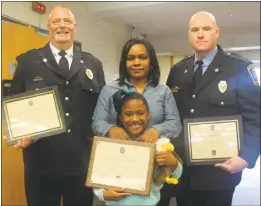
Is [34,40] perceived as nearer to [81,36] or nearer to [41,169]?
[81,36]

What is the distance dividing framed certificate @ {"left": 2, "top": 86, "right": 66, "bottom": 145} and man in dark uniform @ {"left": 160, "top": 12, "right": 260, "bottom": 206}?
0.55 m

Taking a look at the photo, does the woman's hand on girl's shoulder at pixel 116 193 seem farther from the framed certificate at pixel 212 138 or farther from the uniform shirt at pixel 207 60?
the uniform shirt at pixel 207 60

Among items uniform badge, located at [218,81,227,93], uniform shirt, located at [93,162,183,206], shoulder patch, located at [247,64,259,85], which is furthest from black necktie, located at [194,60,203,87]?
uniform shirt, located at [93,162,183,206]

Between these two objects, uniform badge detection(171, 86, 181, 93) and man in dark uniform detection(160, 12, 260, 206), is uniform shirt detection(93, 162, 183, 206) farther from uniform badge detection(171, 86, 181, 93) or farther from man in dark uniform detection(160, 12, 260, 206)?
uniform badge detection(171, 86, 181, 93)

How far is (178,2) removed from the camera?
378 centimetres

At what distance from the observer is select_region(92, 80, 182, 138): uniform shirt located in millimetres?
1396

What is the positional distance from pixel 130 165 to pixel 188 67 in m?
0.61

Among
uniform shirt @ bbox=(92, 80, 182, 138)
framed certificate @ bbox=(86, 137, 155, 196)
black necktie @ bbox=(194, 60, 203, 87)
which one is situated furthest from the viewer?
black necktie @ bbox=(194, 60, 203, 87)

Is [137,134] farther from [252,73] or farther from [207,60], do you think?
[252,73]

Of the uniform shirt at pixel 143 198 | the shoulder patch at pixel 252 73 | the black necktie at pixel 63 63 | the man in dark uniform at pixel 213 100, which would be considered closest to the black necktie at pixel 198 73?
the man in dark uniform at pixel 213 100

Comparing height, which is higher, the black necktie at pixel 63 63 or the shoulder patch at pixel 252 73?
the black necktie at pixel 63 63

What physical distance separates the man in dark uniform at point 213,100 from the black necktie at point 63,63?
57 cm

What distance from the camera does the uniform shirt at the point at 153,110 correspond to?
140 cm

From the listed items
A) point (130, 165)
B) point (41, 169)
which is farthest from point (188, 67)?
point (41, 169)
